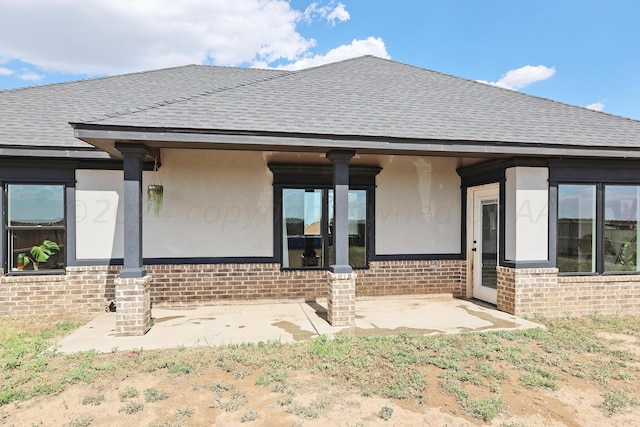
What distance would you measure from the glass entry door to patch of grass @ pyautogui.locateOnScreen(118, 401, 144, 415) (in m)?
6.83

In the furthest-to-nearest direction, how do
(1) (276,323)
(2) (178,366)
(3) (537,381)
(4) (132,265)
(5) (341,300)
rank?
(1) (276,323) < (5) (341,300) < (4) (132,265) < (2) (178,366) < (3) (537,381)

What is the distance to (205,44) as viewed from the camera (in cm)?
2741

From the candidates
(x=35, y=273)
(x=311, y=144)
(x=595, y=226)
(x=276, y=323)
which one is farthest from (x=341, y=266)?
(x=35, y=273)

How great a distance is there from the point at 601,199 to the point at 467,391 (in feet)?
18.7

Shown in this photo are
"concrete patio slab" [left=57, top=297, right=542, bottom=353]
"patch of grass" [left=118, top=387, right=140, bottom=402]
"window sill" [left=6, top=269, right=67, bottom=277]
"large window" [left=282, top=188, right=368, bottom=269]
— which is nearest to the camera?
"patch of grass" [left=118, top=387, right=140, bottom=402]

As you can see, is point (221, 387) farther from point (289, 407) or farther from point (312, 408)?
point (312, 408)

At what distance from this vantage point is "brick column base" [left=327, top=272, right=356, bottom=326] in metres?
6.10

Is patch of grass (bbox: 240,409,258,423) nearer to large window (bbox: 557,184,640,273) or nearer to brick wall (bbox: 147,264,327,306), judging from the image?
brick wall (bbox: 147,264,327,306)

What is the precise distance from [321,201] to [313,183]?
0.45 metres

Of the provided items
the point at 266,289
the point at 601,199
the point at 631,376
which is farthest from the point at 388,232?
the point at 631,376

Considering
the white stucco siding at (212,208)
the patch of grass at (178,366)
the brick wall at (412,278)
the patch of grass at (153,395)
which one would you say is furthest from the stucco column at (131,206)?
the brick wall at (412,278)

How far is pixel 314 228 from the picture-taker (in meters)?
8.33

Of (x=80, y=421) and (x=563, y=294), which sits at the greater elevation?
(x=563, y=294)

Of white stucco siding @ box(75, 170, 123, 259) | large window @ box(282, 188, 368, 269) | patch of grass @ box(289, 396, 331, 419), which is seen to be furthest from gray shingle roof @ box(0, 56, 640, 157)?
patch of grass @ box(289, 396, 331, 419)
